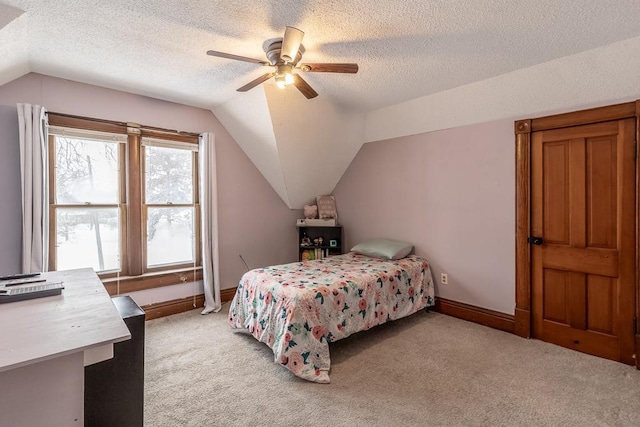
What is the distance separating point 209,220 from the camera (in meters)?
3.65

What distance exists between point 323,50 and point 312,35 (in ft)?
0.79

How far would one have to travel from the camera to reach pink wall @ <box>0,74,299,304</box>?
9.23ft

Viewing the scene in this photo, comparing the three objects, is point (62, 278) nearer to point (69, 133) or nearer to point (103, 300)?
point (103, 300)

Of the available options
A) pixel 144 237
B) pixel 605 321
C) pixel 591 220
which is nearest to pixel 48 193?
pixel 144 237

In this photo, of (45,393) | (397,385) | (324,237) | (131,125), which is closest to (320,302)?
(397,385)

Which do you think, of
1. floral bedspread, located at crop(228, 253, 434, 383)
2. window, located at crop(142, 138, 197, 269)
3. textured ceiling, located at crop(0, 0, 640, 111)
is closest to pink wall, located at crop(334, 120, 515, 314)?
floral bedspread, located at crop(228, 253, 434, 383)

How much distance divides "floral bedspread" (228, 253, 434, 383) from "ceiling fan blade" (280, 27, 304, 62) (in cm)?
165

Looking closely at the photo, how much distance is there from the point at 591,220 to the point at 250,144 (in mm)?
3447

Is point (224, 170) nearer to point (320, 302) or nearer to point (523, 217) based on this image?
point (320, 302)

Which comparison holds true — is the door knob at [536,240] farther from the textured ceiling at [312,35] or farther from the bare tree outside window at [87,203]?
the bare tree outside window at [87,203]

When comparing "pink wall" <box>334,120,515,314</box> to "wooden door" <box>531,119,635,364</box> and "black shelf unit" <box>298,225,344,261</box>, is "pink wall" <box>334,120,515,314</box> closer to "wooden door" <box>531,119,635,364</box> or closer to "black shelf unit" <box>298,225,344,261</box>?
"wooden door" <box>531,119,635,364</box>

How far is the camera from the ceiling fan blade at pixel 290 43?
5.99ft

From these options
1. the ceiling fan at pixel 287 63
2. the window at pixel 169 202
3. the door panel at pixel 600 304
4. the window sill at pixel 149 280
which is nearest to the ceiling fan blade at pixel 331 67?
the ceiling fan at pixel 287 63

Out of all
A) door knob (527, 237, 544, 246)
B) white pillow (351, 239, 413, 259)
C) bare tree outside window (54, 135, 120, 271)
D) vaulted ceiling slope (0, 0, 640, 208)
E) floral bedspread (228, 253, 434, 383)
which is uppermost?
vaulted ceiling slope (0, 0, 640, 208)
